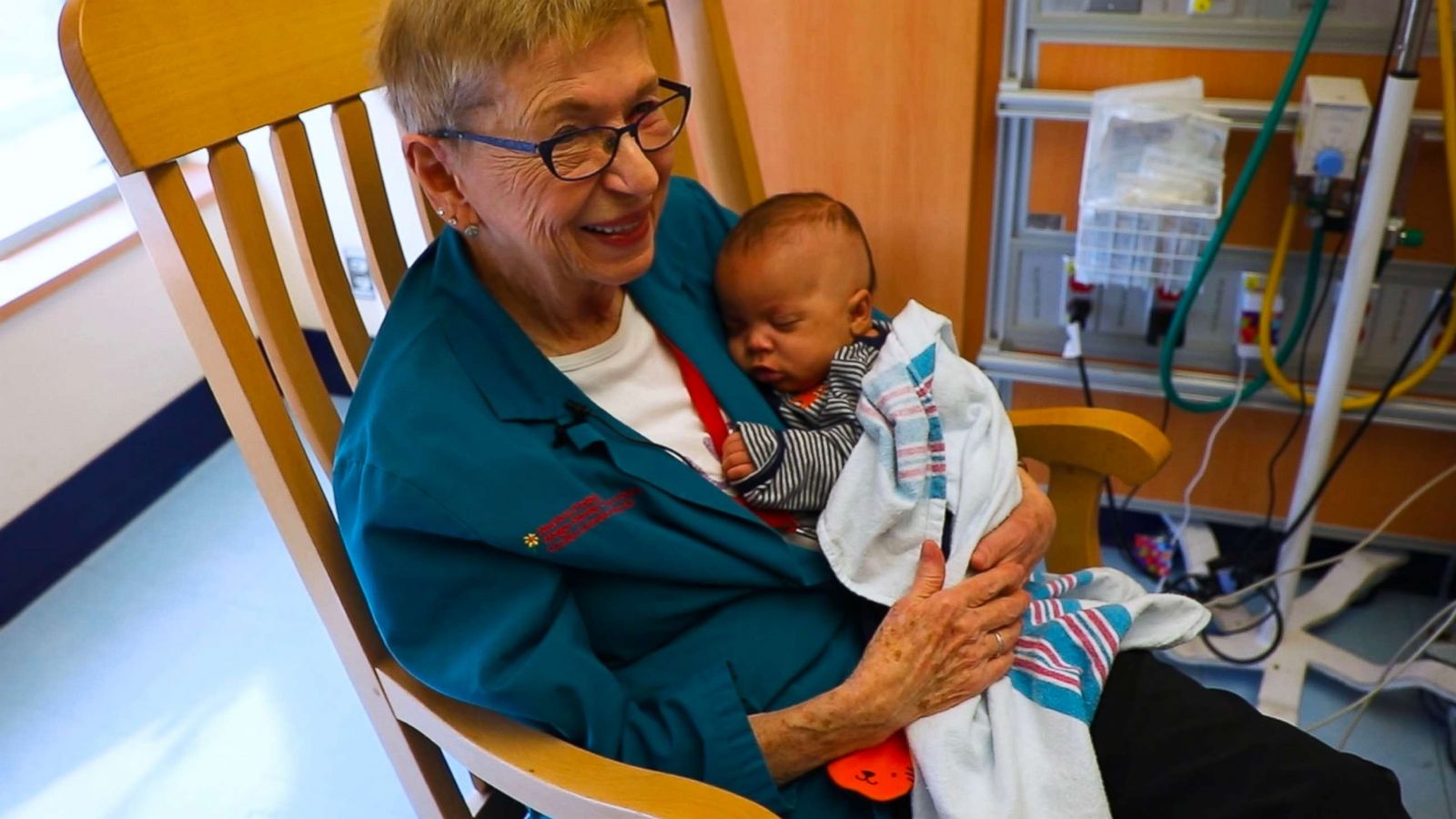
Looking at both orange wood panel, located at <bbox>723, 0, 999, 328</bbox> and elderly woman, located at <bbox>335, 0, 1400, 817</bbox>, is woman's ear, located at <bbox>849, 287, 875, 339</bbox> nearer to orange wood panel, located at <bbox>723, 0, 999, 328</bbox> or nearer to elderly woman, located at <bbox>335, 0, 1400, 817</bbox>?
elderly woman, located at <bbox>335, 0, 1400, 817</bbox>

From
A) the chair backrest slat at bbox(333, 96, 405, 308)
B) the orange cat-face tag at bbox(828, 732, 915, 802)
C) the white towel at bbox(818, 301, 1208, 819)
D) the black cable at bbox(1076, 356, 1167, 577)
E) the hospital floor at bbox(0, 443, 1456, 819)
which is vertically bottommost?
the hospital floor at bbox(0, 443, 1456, 819)

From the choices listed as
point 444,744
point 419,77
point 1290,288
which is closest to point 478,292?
point 419,77

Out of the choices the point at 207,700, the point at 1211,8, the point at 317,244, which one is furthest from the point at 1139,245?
the point at 207,700

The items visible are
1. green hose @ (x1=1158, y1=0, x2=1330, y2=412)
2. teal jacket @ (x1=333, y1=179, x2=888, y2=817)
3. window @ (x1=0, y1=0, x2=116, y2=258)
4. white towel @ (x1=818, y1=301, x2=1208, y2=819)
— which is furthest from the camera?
window @ (x1=0, y1=0, x2=116, y2=258)

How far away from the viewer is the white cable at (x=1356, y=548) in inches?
71.2

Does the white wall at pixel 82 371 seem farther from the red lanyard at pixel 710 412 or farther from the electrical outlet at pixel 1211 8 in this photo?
the electrical outlet at pixel 1211 8

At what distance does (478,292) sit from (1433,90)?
4.62 ft

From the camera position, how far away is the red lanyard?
1.23m

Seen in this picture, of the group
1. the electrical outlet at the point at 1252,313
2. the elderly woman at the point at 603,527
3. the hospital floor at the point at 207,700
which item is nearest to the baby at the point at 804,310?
the elderly woman at the point at 603,527

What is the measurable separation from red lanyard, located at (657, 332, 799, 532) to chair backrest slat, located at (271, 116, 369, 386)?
359mm

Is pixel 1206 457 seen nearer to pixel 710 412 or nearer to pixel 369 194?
pixel 710 412

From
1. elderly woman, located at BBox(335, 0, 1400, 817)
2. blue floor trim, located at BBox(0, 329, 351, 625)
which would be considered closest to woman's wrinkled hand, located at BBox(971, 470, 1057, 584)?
elderly woman, located at BBox(335, 0, 1400, 817)

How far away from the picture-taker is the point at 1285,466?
1.94 m

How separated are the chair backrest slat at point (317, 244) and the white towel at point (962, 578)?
566 millimetres
